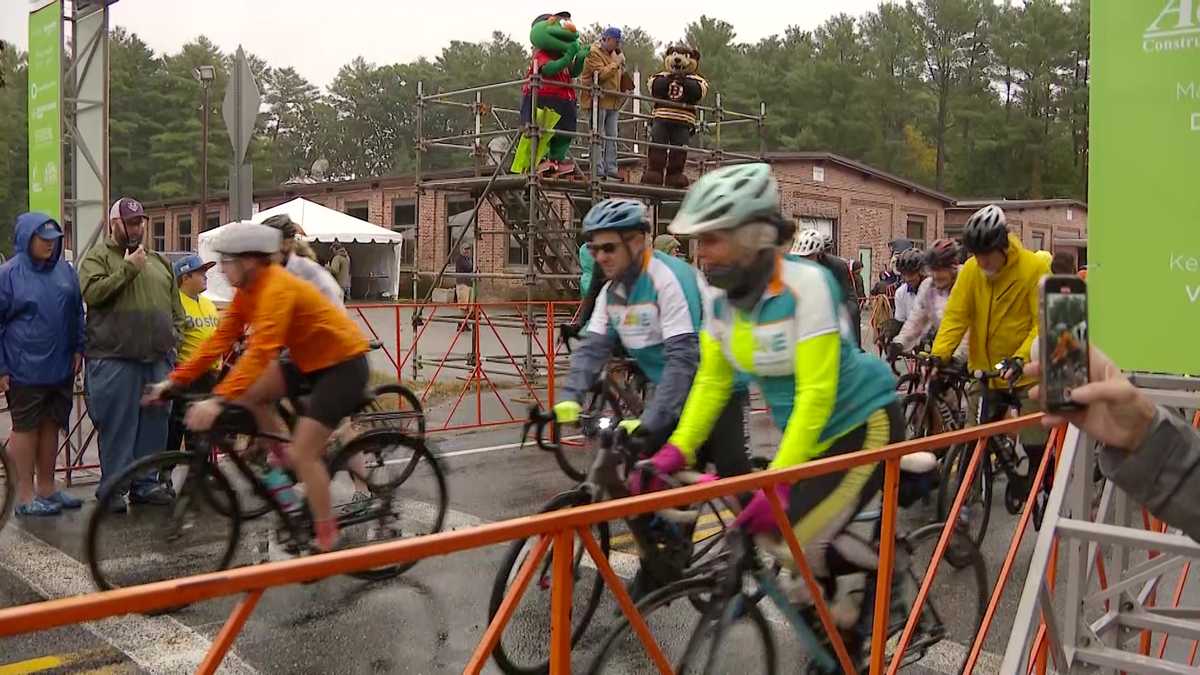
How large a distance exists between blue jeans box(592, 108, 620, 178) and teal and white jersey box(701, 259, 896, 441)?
36.6 ft

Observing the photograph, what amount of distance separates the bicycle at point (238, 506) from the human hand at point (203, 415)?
0.47 ft

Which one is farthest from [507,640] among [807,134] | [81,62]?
[807,134]

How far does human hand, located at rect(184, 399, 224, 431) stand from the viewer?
513cm

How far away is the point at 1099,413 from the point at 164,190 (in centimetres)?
6940

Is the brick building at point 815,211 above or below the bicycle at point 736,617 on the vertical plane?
above

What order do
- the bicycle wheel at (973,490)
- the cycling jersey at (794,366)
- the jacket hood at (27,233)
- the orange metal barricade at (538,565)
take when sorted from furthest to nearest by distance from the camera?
the jacket hood at (27,233)
the bicycle wheel at (973,490)
the cycling jersey at (794,366)
the orange metal barricade at (538,565)

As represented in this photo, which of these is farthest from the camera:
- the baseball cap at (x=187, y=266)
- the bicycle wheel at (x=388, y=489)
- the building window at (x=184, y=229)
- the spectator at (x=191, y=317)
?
the building window at (x=184, y=229)

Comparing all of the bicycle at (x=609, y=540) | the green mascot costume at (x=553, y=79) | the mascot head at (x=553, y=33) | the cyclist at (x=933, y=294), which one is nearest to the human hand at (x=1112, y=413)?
the bicycle at (x=609, y=540)

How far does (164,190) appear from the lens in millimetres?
65125

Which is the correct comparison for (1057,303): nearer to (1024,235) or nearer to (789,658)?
(789,658)

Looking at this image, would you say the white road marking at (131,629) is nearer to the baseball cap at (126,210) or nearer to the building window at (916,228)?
the baseball cap at (126,210)

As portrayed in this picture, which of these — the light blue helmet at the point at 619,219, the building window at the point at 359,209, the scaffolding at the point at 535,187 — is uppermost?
the building window at the point at 359,209

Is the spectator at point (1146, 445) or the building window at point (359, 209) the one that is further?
the building window at point (359, 209)

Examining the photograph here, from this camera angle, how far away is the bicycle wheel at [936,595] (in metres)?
Result: 3.64
